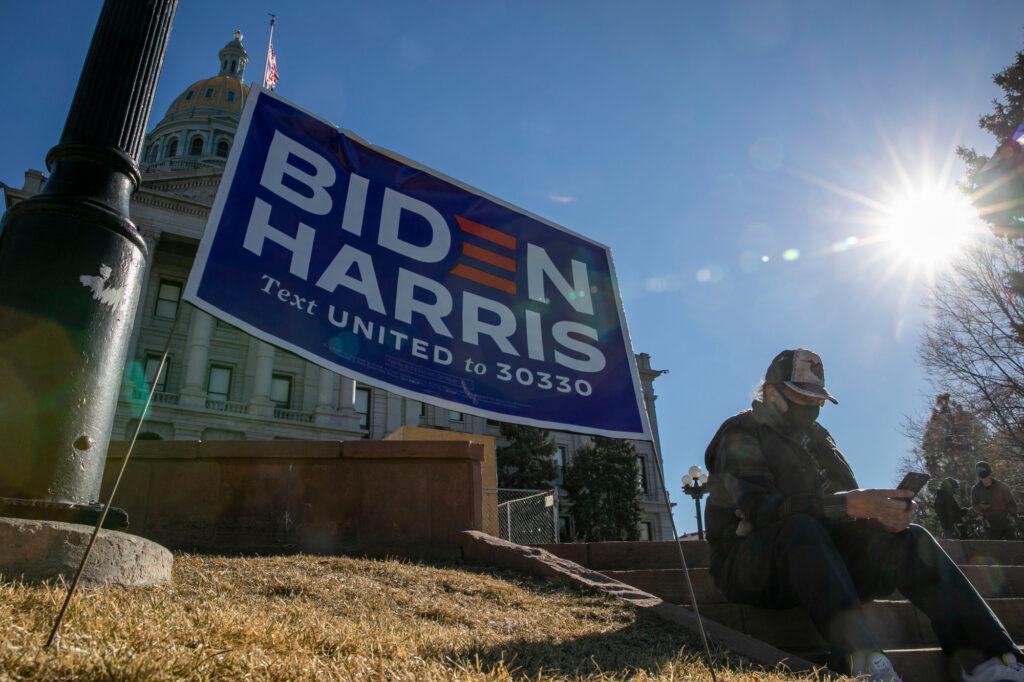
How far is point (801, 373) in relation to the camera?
12.3ft

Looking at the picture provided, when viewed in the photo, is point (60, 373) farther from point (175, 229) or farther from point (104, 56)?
point (175, 229)

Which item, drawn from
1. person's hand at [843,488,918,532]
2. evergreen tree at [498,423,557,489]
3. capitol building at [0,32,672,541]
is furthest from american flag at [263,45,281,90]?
person's hand at [843,488,918,532]

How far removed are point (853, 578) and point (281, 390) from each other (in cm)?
3462

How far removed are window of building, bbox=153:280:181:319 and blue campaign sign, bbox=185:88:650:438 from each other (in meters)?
34.2

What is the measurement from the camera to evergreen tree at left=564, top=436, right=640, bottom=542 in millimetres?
37344

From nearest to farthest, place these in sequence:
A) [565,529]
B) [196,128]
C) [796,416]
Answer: [796,416], [565,529], [196,128]

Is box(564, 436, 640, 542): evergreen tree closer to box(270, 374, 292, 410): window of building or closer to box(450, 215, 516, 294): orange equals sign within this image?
box(270, 374, 292, 410): window of building

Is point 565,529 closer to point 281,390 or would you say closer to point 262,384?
point 281,390

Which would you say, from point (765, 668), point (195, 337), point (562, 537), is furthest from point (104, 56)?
point (562, 537)

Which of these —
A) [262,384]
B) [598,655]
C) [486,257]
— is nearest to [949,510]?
[598,655]

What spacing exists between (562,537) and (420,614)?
36950 mm

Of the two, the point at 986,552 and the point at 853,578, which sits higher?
the point at 986,552

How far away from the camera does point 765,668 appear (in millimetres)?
2967

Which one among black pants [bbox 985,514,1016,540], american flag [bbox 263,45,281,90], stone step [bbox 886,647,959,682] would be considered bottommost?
stone step [bbox 886,647,959,682]
